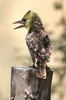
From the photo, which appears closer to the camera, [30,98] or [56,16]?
[30,98]

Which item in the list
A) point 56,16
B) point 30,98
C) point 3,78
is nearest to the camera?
point 30,98

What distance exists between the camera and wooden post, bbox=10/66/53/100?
180 inches

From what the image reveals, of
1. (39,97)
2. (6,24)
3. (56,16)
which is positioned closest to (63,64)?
(39,97)

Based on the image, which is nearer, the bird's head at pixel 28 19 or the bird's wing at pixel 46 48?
the bird's wing at pixel 46 48

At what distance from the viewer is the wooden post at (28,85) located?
4562 millimetres

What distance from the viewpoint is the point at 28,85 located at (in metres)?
4.56

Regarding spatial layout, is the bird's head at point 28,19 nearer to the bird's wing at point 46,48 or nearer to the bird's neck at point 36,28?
the bird's neck at point 36,28

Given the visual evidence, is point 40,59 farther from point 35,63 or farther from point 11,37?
point 11,37

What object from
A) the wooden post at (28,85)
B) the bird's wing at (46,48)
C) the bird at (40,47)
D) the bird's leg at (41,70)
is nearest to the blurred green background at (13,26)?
the bird at (40,47)

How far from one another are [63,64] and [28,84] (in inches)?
132

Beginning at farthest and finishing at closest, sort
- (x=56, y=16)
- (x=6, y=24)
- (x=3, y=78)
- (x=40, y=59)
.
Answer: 1. (x=6, y=24)
2. (x=56, y=16)
3. (x=3, y=78)
4. (x=40, y=59)

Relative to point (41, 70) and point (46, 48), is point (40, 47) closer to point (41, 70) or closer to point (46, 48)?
point (46, 48)

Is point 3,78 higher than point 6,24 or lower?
lower

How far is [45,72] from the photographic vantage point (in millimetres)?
4688
